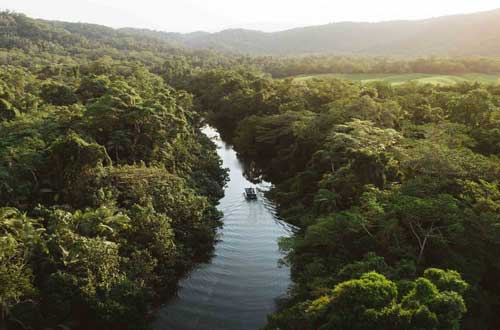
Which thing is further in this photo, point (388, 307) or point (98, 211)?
point (98, 211)

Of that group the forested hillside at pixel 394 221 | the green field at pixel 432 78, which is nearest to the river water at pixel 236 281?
the forested hillside at pixel 394 221

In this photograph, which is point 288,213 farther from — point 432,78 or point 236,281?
point 432,78

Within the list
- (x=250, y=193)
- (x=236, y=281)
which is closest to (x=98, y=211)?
(x=236, y=281)

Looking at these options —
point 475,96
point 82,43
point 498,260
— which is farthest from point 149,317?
point 82,43

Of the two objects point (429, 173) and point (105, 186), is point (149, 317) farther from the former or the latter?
point (429, 173)

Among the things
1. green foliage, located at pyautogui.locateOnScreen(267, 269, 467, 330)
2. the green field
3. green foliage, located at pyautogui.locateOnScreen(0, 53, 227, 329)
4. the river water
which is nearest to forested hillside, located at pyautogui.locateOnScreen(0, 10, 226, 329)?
green foliage, located at pyautogui.locateOnScreen(0, 53, 227, 329)

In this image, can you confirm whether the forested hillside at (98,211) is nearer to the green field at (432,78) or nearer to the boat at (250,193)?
the boat at (250,193)

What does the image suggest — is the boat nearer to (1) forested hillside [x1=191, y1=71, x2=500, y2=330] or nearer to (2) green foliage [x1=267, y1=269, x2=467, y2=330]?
(1) forested hillside [x1=191, y1=71, x2=500, y2=330]

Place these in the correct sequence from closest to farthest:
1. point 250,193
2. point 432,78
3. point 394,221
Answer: point 394,221, point 250,193, point 432,78
